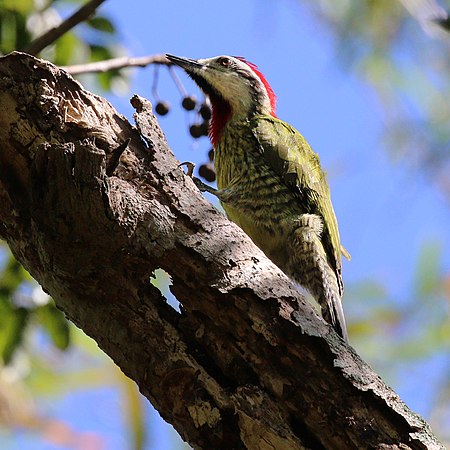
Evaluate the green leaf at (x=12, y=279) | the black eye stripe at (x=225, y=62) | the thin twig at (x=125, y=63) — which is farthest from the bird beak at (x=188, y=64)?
the green leaf at (x=12, y=279)

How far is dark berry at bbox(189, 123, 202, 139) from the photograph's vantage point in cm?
404

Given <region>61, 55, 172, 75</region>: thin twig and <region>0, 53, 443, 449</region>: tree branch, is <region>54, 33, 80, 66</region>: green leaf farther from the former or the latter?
<region>0, 53, 443, 449</region>: tree branch

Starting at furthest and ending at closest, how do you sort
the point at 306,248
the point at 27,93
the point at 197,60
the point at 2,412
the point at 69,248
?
1. the point at 2,412
2. the point at 197,60
3. the point at 306,248
4. the point at 27,93
5. the point at 69,248

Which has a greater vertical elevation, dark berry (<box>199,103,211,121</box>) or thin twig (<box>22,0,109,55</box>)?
dark berry (<box>199,103,211,121</box>)

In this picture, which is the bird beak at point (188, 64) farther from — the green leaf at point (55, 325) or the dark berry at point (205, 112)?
the green leaf at point (55, 325)

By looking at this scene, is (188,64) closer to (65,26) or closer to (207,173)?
(207,173)

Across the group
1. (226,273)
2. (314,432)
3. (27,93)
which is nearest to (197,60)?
(27,93)

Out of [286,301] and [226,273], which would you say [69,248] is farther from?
[286,301]

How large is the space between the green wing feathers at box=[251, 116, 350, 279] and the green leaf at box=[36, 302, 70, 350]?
134 cm

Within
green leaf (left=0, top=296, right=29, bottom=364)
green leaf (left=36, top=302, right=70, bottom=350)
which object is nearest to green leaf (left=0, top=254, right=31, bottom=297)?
green leaf (left=0, top=296, right=29, bottom=364)

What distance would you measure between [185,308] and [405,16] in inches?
215

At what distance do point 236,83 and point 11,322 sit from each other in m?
2.12

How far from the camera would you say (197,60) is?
4.94 metres

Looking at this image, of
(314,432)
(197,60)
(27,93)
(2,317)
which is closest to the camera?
(314,432)
